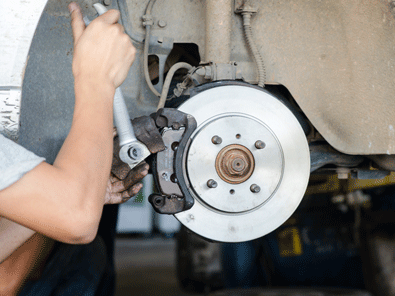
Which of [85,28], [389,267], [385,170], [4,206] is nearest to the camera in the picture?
[4,206]

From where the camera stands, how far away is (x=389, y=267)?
6.22 feet

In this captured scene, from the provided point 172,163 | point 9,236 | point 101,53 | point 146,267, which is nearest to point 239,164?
point 172,163

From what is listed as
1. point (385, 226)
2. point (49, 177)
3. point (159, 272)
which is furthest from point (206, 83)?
point (159, 272)

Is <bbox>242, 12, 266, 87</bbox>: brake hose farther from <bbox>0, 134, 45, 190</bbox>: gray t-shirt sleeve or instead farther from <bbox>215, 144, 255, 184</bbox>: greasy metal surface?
<bbox>0, 134, 45, 190</bbox>: gray t-shirt sleeve

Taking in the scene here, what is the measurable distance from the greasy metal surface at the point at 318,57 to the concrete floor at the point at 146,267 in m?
2.43

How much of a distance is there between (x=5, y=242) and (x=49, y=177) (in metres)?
0.42

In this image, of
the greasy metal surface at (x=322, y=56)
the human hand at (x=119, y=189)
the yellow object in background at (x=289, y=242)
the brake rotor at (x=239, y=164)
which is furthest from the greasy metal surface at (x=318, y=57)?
the yellow object in background at (x=289, y=242)

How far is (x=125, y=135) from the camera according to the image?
682 mm

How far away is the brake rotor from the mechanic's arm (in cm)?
24

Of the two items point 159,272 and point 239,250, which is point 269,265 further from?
point 159,272

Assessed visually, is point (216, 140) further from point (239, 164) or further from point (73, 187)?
point (73, 187)

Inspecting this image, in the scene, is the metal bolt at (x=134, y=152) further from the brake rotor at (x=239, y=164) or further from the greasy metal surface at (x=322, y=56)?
the greasy metal surface at (x=322, y=56)

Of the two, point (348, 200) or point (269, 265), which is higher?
point (348, 200)

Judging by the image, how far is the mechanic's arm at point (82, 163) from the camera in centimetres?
48
